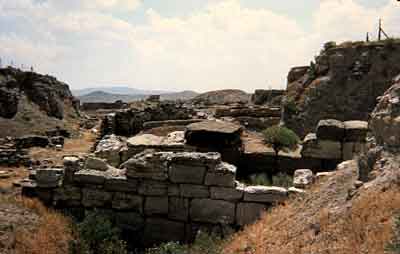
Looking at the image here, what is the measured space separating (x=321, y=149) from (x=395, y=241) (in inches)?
285

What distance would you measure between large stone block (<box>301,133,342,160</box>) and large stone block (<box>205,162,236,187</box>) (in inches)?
162

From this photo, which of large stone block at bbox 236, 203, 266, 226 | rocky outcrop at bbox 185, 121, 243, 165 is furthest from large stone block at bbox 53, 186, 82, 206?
rocky outcrop at bbox 185, 121, 243, 165

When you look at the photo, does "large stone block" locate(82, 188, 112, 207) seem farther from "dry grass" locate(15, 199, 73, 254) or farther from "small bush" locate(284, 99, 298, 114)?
"small bush" locate(284, 99, 298, 114)

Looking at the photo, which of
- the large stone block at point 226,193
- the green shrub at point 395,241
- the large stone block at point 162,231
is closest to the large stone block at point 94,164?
the large stone block at point 162,231

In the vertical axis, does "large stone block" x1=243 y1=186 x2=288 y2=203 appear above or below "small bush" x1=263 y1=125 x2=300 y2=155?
below

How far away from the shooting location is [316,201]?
689cm

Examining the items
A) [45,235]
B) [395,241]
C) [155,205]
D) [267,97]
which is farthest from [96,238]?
[267,97]

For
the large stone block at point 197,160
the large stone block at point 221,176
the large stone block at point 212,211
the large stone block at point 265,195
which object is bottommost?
the large stone block at point 212,211

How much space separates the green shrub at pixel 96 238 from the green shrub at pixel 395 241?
4.36m

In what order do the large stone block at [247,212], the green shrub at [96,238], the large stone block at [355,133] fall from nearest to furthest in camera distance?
the green shrub at [96,238] → the large stone block at [247,212] → the large stone block at [355,133]

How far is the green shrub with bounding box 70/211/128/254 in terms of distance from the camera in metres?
7.07

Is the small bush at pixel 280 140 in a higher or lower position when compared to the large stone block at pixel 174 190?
higher

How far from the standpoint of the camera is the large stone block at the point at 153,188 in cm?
816

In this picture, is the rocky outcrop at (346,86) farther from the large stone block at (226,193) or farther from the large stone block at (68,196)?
the large stone block at (68,196)
